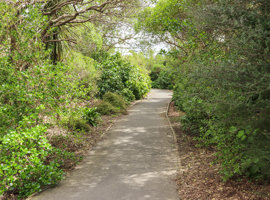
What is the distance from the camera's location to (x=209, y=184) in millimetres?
4840

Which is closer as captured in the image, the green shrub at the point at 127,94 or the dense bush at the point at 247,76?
the dense bush at the point at 247,76

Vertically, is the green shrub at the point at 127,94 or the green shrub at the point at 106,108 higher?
the green shrub at the point at 127,94

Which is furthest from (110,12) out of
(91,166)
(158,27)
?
(91,166)

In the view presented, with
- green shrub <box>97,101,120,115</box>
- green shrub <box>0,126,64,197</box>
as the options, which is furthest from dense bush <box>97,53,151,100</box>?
green shrub <box>0,126,64,197</box>

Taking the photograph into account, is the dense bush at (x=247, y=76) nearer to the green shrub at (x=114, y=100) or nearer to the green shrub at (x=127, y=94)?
the green shrub at (x=114, y=100)

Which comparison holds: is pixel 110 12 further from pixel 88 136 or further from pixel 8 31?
pixel 88 136

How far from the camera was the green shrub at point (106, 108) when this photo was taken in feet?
41.1

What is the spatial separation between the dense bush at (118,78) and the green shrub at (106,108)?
204 cm

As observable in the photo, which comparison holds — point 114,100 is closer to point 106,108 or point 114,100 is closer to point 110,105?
point 110,105

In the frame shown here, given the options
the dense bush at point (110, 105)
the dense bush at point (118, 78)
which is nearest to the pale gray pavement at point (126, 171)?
the dense bush at point (110, 105)

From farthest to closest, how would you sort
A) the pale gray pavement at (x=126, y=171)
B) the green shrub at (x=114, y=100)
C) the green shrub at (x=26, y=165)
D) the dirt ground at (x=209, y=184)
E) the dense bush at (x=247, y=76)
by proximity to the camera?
the green shrub at (x=114, y=100)
the pale gray pavement at (x=126, y=171)
the green shrub at (x=26, y=165)
the dirt ground at (x=209, y=184)
the dense bush at (x=247, y=76)

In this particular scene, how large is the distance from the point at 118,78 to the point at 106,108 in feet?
12.3

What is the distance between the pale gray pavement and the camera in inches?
186

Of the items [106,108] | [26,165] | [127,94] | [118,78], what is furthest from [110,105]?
[26,165]
